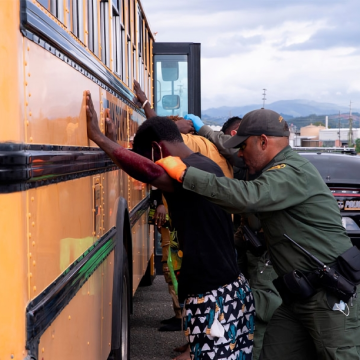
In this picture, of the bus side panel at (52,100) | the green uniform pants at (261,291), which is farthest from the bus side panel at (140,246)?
the bus side panel at (52,100)

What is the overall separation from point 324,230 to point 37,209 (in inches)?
60.1

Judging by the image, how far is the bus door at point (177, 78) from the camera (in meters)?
7.21

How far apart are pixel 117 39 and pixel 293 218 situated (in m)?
1.75

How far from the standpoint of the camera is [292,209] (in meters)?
2.91

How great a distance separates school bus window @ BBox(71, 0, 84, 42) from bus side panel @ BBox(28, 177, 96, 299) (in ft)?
2.03

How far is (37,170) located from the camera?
1.86 m

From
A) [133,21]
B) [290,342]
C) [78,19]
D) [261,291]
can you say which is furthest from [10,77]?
[133,21]

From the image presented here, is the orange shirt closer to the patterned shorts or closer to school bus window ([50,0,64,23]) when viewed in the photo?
the patterned shorts

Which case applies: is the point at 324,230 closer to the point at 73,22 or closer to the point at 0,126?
the point at 73,22

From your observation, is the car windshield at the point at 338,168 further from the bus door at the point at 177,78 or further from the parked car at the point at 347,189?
the bus door at the point at 177,78

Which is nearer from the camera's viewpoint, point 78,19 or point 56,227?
point 56,227

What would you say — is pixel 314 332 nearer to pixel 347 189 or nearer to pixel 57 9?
pixel 57 9

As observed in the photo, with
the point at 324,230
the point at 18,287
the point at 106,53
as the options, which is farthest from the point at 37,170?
the point at 106,53

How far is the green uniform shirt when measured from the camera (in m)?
2.72
